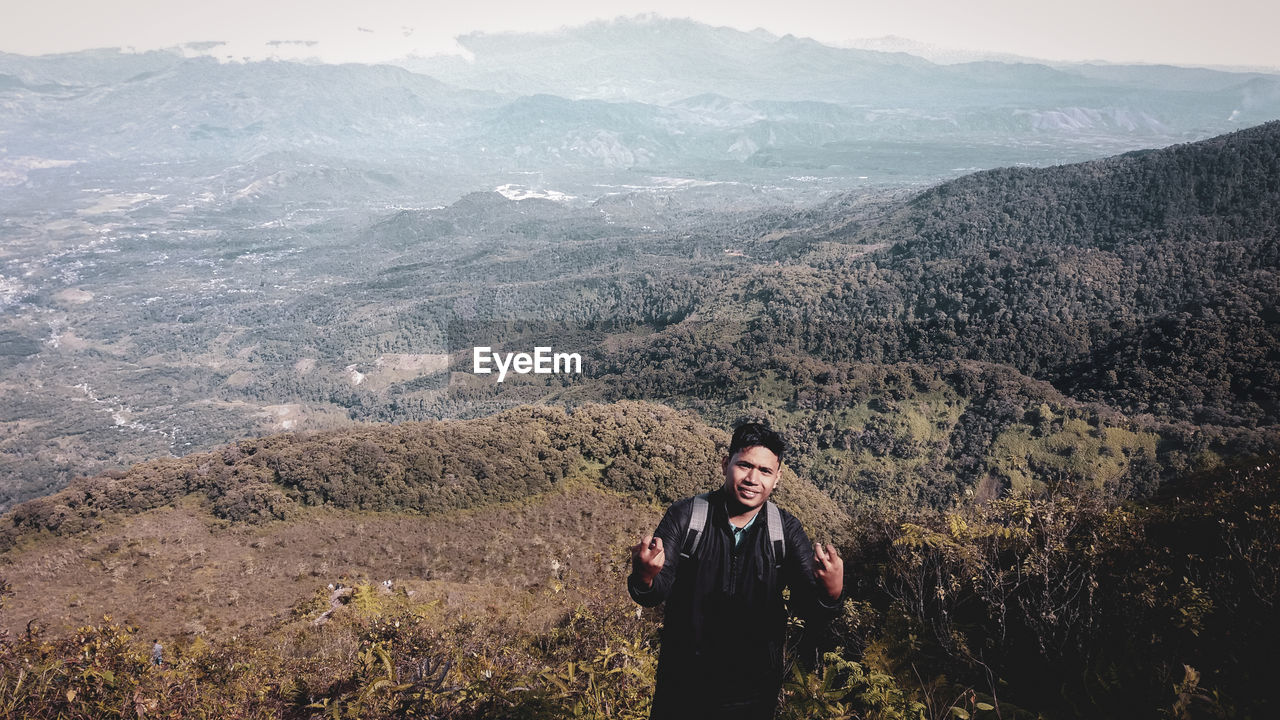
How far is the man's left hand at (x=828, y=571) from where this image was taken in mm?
4648

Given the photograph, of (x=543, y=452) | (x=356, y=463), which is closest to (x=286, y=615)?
(x=356, y=463)

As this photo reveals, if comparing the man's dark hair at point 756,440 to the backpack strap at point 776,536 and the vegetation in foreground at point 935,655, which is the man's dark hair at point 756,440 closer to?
the backpack strap at point 776,536

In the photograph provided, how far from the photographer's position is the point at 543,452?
4753 centimetres

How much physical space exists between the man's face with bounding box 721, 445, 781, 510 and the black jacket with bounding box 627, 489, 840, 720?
12.9 inches

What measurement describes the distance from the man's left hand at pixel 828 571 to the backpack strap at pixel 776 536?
25 centimetres

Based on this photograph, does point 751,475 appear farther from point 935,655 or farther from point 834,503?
A: point 834,503

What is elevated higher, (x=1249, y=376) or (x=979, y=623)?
(x=979, y=623)

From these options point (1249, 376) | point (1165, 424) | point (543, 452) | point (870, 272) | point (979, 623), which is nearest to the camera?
point (979, 623)

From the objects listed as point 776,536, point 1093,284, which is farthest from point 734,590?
point 1093,284

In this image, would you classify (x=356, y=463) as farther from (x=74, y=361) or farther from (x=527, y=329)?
(x=74, y=361)

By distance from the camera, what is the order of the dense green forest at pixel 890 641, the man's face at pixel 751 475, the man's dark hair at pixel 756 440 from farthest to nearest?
1. the dense green forest at pixel 890 641
2. the man's dark hair at pixel 756 440
3. the man's face at pixel 751 475

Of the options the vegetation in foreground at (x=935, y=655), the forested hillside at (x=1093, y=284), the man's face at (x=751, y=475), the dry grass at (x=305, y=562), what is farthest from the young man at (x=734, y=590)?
the forested hillside at (x=1093, y=284)

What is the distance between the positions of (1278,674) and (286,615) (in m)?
28.4

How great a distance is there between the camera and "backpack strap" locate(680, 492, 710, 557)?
4836mm
